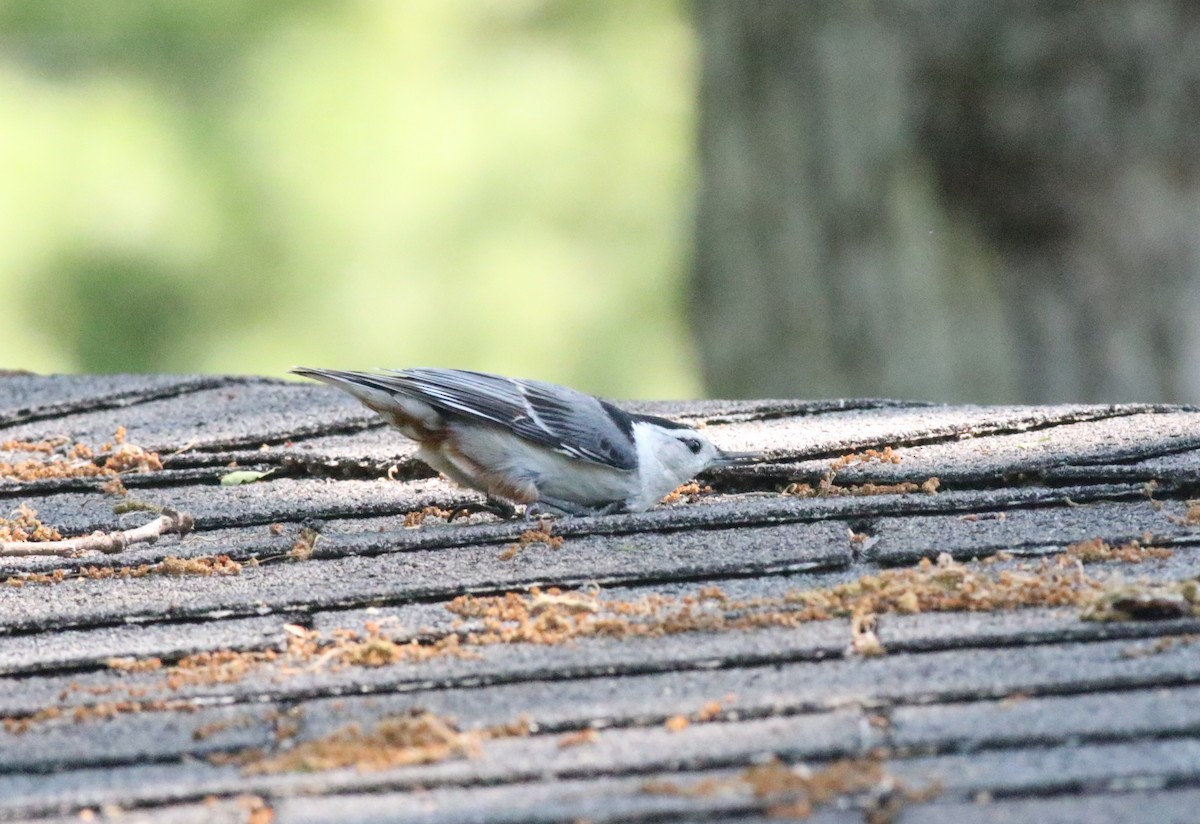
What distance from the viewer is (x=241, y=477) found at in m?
3.47

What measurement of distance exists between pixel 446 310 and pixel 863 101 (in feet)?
12.2

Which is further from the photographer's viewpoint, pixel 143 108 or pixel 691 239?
pixel 143 108

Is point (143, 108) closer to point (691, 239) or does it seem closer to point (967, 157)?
point (691, 239)

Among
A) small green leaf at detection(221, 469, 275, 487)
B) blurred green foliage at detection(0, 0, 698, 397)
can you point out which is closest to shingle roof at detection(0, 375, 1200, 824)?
small green leaf at detection(221, 469, 275, 487)

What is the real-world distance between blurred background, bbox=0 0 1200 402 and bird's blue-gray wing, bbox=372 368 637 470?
414 centimetres

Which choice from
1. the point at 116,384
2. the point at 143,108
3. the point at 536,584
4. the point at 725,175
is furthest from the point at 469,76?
the point at 536,584

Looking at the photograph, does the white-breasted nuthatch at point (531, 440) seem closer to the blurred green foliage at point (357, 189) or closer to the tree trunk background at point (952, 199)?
the tree trunk background at point (952, 199)

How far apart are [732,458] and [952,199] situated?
477 cm

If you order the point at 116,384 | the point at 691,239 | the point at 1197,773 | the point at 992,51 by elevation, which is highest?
the point at 992,51

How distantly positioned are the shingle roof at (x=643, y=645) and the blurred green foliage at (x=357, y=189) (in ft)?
20.7

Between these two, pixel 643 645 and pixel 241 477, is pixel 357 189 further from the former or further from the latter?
pixel 643 645

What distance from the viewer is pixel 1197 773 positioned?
1698 mm

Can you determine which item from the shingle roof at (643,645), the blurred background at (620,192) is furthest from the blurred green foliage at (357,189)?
the shingle roof at (643,645)

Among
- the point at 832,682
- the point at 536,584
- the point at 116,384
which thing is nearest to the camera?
the point at 832,682
